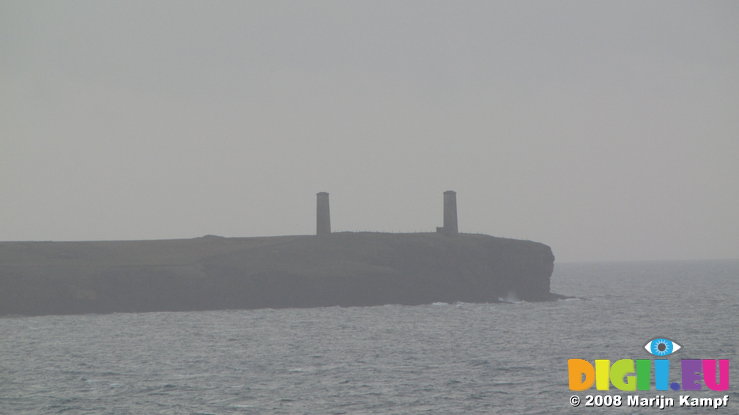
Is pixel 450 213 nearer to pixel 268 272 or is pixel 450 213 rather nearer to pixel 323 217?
pixel 323 217

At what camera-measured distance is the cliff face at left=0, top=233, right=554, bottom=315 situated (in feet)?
370

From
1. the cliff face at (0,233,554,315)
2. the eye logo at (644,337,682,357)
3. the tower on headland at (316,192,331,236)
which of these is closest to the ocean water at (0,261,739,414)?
the eye logo at (644,337,682,357)

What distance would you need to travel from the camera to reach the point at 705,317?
316 ft

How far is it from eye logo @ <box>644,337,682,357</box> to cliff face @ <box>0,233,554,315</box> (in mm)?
49521

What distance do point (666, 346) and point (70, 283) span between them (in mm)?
66589

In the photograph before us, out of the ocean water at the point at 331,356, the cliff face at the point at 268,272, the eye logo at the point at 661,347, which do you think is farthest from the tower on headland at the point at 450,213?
the eye logo at the point at 661,347

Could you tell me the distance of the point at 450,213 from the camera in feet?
458

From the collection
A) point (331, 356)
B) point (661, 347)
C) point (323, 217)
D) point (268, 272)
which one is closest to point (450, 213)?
point (323, 217)

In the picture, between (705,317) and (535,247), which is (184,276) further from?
(705,317)

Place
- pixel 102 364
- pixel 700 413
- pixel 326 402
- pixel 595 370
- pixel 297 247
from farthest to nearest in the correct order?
pixel 297 247 → pixel 102 364 → pixel 595 370 → pixel 326 402 → pixel 700 413

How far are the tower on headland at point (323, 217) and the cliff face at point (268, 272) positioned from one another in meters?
2.24

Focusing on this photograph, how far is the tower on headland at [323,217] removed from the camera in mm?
139375

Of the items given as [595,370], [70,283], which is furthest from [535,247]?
[595,370]

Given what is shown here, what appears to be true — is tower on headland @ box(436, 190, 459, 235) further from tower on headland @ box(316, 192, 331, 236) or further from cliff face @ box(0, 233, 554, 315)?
tower on headland @ box(316, 192, 331, 236)
